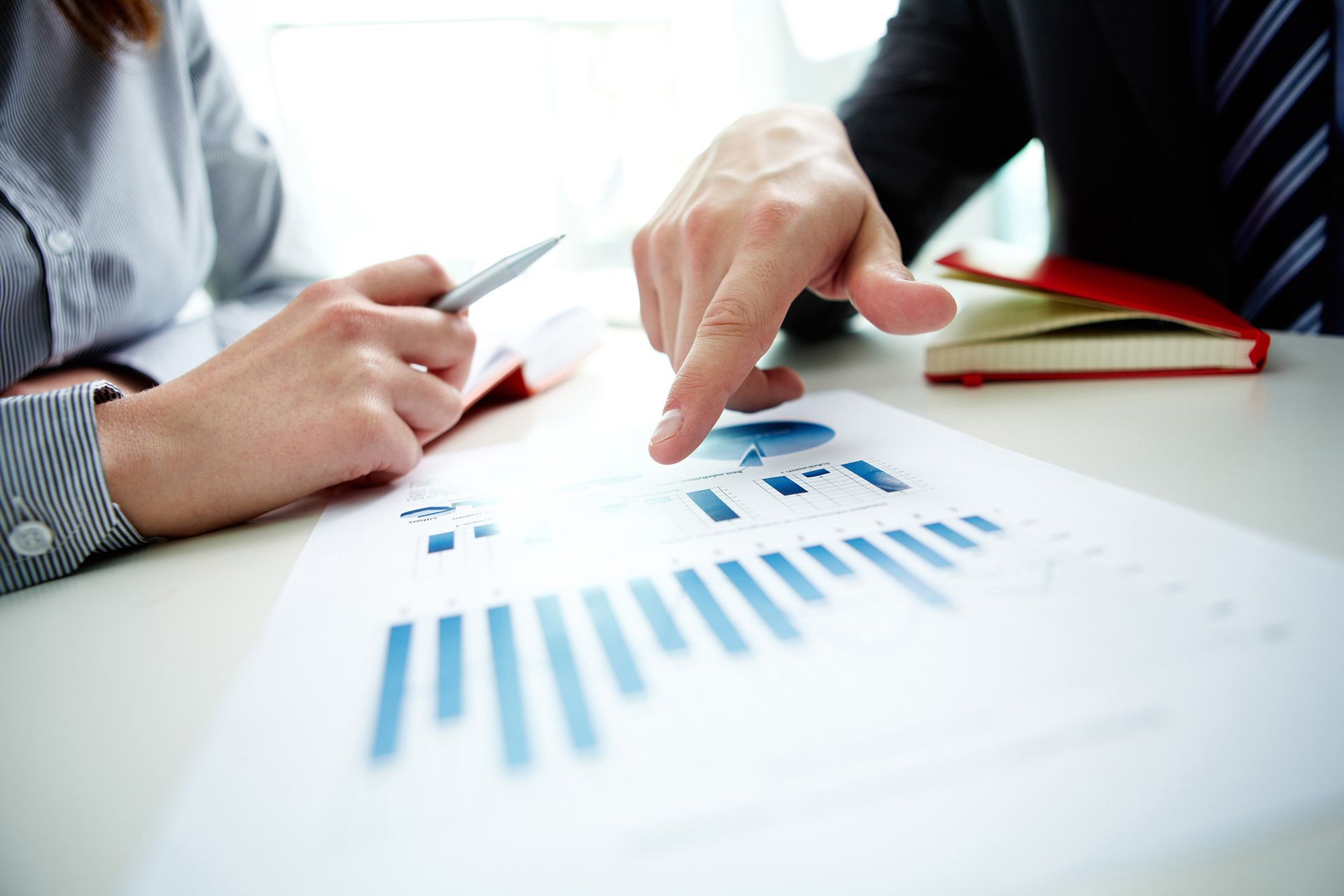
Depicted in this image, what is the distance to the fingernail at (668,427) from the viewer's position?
380mm

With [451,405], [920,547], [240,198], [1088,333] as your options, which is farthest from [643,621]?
[240,198]

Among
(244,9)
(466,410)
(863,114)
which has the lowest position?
(466,410)

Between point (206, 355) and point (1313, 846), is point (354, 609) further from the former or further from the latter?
point (206, 355)

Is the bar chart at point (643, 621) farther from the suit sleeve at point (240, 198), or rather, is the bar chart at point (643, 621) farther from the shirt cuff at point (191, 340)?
the suit sleeve at point (240, 198)

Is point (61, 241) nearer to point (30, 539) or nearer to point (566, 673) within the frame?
point (30, 539)

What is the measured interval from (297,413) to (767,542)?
29cm

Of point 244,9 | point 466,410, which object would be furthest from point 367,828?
point 244,9

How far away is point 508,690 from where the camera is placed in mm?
223

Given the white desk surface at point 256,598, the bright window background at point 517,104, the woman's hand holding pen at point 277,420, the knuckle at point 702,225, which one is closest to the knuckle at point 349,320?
the woman's hand holding pen at point 277,420

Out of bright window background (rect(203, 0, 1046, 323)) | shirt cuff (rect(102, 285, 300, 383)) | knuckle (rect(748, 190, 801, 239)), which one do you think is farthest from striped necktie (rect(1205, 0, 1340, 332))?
bright window background (rect(203, 0, 1046, 323))

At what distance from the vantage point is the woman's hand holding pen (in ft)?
1.34

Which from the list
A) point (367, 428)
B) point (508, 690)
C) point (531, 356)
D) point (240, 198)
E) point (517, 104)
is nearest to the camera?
point (508, 690)

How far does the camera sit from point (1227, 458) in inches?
14.0

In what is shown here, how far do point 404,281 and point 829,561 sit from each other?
0.41 metres
